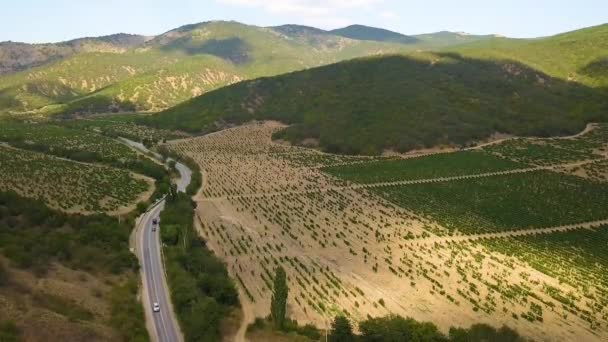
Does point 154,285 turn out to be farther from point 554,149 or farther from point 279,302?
point 554,149

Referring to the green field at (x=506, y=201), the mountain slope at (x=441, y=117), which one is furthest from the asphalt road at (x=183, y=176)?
the mountain slope at (x=441, y=117)

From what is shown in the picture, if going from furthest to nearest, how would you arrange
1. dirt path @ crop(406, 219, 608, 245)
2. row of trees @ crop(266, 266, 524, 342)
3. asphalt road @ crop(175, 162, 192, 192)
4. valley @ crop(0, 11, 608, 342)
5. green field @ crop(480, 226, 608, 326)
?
1. asphalt road @ crop(175, 162, 192, 192)
2. dirt path @ crop(406, 219, 608, 245)
3. green field @ crop(480, 226, 608, 326)
4. valley @ crop(0, 11, 608, 342)
5. row of trees @ crop(266, 266, 524, 342)

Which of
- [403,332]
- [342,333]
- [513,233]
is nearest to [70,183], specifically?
[342,333]

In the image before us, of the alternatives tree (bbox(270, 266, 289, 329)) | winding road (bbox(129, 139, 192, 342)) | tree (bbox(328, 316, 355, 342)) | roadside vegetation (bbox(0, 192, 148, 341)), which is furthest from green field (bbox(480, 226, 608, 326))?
roadside vegetation (bbox(0, 192, 148, 341))

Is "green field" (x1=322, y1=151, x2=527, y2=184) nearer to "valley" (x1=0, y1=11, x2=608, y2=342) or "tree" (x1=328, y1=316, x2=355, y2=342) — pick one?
"valley" (x1=0, y1=11, x2=608, y2=342)

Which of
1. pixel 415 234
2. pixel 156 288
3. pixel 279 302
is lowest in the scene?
pixel 415 234

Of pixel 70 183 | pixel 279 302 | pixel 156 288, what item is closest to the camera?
pixel 279 302

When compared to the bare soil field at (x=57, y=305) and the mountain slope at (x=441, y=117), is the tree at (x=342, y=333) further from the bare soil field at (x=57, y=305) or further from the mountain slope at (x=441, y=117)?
the mountain slope at (x=441, y=117)
